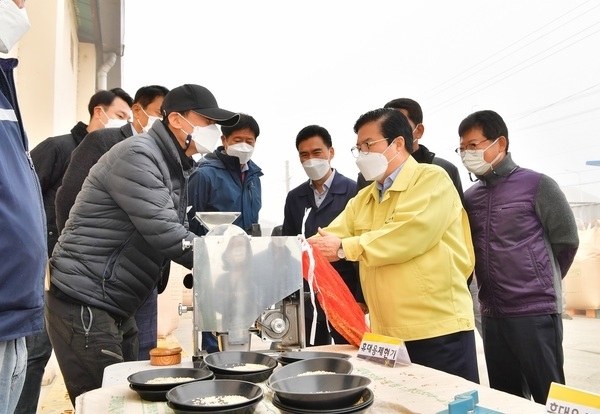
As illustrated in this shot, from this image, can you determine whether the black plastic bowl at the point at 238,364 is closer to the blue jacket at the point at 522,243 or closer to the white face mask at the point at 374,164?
the white face mask at the point at 374,164

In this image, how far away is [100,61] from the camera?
6.80 m

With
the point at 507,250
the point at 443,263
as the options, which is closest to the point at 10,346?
the point at 443,263

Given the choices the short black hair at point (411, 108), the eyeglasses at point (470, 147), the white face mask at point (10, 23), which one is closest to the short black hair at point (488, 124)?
the eyeglasses at point (470, 147)

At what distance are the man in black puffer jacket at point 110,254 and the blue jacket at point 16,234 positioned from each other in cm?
48

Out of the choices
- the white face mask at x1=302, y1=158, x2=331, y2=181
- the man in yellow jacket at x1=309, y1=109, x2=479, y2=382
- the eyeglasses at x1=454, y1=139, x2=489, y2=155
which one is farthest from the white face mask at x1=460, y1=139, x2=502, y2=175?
the white face mask at x1=302, y1=158, x2=331, y2=181

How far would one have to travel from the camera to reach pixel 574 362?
470 cm

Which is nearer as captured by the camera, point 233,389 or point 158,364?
point 233,389

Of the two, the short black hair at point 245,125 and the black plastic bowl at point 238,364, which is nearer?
the black plastic bowl at point 238,364

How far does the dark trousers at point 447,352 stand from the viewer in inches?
70.3

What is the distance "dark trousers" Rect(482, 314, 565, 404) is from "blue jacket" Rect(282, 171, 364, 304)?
3.50 ft

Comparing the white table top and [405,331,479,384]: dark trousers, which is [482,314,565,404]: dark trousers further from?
the white table top

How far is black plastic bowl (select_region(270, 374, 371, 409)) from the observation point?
38.9 inches

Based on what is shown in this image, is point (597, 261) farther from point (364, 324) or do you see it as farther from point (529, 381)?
point (364, 324)

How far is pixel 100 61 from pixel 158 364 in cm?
619
